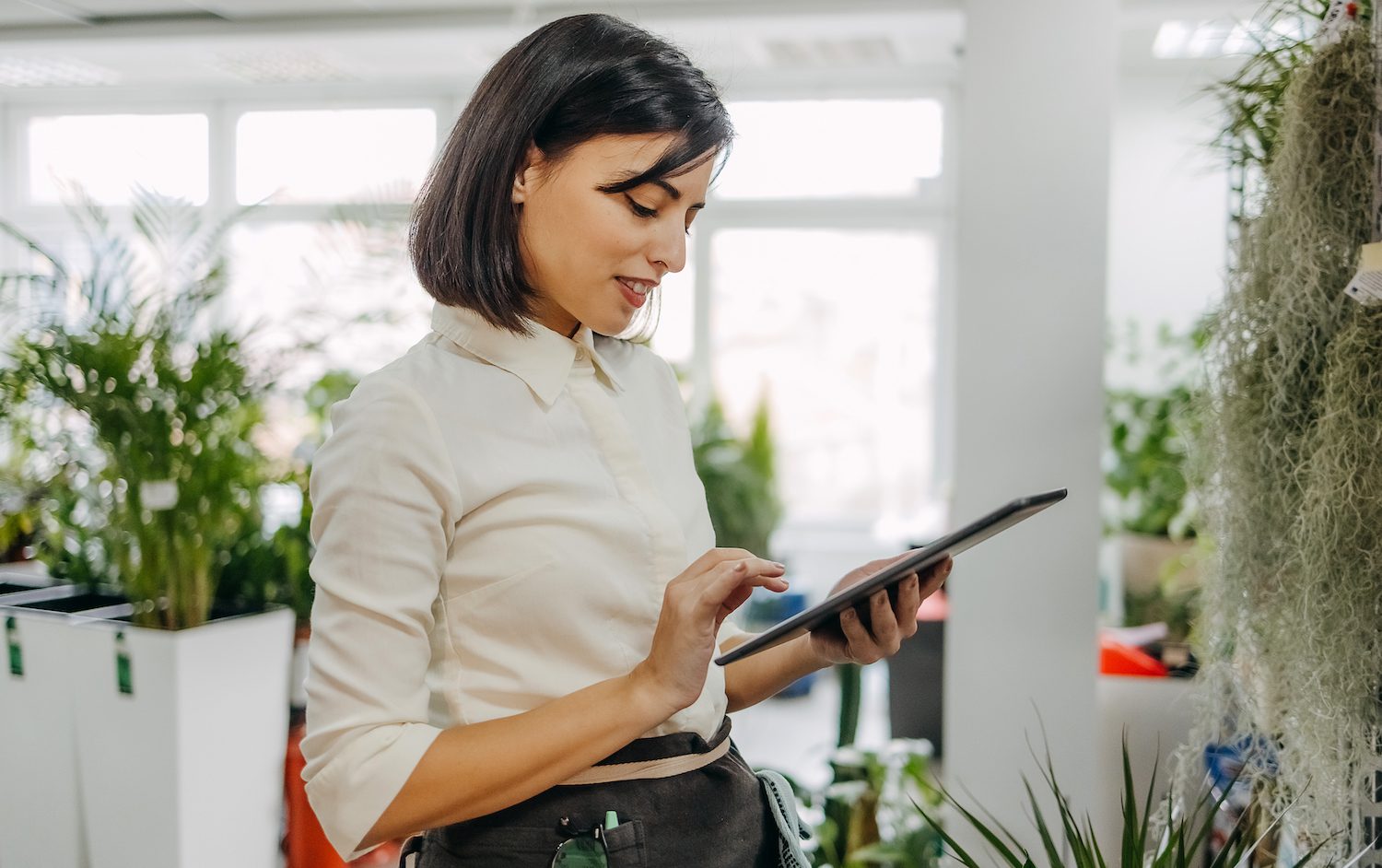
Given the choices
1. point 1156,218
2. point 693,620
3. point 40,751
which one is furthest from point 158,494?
point 1156,218

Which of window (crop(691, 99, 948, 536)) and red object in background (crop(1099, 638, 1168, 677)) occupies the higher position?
window (crop(691, 99, 948, 536))

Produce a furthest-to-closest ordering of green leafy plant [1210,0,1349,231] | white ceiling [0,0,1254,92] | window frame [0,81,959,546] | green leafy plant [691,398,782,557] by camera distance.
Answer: window frame [0,81,959,546]
green leafy plant [691,398,782,557]
white ceiling [0,0,1254,92]
green leafy plant [1210,0,1349,231]

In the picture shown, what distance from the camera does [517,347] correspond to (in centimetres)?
97

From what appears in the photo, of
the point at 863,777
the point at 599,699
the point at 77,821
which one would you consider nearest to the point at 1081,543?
the point at 863,777

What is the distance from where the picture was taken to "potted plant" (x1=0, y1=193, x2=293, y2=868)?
233 cm

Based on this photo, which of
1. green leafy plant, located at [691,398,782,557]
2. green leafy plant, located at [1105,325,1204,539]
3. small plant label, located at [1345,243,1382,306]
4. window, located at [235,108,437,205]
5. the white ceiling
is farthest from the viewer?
window, located at [235,108,437,205]

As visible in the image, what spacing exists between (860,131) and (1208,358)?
433 centimetres

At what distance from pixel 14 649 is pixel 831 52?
397 centimetres

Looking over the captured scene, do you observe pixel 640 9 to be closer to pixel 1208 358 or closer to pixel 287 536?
pixel 287 536

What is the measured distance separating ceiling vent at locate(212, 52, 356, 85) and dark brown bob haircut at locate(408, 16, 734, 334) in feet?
13.3

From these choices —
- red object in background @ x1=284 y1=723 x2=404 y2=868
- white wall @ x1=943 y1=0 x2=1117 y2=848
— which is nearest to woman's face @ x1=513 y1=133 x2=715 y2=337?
white wall @ x1=943 y1=0 x2=1117 y2=848

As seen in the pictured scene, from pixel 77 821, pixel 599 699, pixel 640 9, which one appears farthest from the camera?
pixel 640 9

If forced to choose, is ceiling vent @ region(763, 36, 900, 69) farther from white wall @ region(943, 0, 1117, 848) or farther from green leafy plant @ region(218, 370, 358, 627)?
green leafy plant @ region(218, 370, 358, 627)

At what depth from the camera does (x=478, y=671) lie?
89 centimetres
